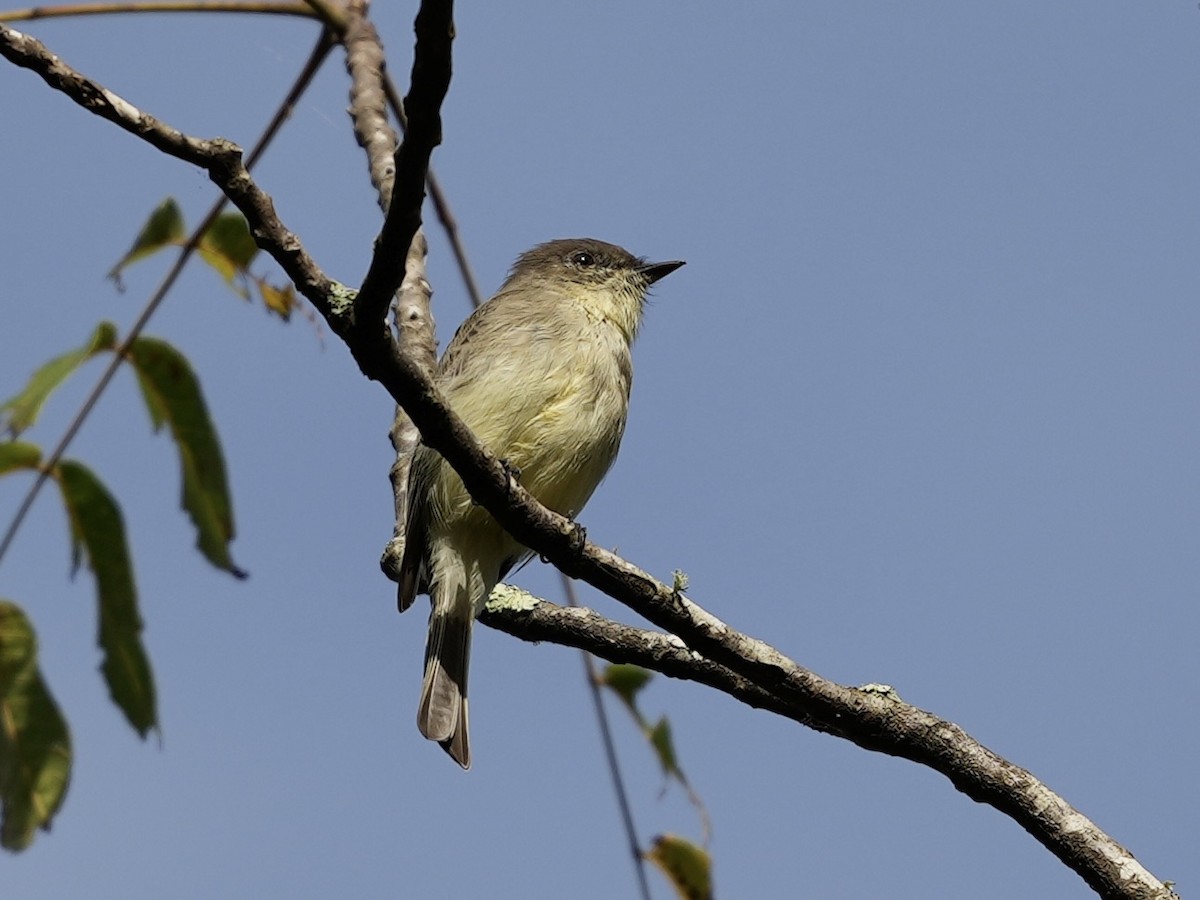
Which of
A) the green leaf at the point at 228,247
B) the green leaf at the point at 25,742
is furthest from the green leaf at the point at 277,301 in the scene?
the green leaf at the point at 25,742

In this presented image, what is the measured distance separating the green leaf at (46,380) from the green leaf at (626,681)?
1449 millimetres

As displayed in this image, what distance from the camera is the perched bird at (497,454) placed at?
17.0 ft

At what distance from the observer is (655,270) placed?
21.9 feet

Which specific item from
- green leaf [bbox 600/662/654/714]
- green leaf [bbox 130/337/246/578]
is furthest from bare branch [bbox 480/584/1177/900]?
green leaf [bbox 130/337/246/578]

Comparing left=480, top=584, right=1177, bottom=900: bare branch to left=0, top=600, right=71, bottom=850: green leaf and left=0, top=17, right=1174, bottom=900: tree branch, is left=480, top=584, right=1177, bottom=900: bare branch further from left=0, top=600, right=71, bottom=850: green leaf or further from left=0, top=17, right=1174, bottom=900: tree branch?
left=0, top=600, right=71, bottom=850: green leaf

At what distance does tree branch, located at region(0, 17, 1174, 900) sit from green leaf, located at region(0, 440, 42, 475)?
92cm

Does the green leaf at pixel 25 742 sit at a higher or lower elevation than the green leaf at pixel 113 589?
lower

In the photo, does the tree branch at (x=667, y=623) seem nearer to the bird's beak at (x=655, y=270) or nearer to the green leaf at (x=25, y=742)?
the green leaf at (x=25, y=742)

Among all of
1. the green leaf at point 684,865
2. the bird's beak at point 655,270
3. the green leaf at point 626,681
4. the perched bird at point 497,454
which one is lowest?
the green leaf at point 684,865

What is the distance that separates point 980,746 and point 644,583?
2.84 feet

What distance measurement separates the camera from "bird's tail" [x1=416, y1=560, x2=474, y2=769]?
5.09 m

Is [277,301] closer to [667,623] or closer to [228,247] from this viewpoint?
[228,247]

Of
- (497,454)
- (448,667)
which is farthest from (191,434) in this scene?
(448,667)

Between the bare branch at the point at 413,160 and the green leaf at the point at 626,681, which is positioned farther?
the green leaf at the point at 626,681
